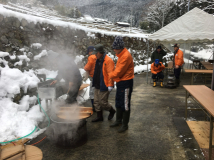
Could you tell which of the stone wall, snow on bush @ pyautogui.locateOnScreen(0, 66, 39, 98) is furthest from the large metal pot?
the stone wall

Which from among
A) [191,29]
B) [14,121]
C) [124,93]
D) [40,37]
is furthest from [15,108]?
[191,29]

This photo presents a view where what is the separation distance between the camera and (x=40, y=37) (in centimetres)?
534

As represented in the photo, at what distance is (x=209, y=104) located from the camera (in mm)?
2494

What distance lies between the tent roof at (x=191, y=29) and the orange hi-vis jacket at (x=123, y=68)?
15.1ft

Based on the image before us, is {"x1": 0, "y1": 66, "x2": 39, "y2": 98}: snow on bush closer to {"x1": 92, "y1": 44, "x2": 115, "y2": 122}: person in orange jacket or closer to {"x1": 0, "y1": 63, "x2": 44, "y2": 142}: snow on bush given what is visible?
{"x1": 0, "y1": 63, "x2": 44, "y2": 142}: snow on bush

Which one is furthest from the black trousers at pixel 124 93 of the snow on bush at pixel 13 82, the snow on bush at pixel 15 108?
the snow on bush at pixel 13 82

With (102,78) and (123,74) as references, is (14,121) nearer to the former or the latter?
(102,78)

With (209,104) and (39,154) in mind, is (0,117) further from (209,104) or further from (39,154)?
(209,104)

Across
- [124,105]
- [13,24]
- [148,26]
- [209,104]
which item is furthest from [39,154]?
[148,26]

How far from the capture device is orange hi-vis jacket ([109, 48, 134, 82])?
3.26 meters

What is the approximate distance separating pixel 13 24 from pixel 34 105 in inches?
89.7

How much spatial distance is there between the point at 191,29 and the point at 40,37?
19.9 feet

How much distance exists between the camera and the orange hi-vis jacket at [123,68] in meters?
3.26

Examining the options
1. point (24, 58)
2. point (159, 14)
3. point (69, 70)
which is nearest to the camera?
point (69, 70)
